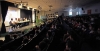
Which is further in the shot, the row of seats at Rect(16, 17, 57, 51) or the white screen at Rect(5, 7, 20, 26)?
the white screen at Rect(5, 7, 20, 26)

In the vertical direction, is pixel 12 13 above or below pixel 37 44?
above

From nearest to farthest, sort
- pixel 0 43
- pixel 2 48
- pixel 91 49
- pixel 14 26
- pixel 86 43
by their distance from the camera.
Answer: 1. pixel 2 48
2. pixel 0 43
3. pixel 91 49
4. pixel 86 43
5. pixel 14 26

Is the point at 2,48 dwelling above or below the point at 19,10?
below

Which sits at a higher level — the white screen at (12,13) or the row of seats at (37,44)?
the white screen at (12,13)

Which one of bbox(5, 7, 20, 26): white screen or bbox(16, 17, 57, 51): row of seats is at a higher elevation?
bbox(5, 7, 20, 26): white screen

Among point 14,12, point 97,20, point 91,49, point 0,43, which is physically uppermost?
point 14,12

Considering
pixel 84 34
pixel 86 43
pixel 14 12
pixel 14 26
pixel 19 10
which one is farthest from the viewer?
pixel 19 10

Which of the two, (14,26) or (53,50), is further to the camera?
(14,26)

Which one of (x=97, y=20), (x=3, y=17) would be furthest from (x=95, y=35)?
(x=3, y=17)

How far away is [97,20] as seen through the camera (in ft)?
44.4

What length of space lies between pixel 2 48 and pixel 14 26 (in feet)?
38.3

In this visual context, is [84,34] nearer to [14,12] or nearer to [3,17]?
[3,17]

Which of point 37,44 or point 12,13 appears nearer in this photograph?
point 37,44

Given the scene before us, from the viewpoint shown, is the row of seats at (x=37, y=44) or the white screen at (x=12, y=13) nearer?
the row of seats at (x=37, y=44)
